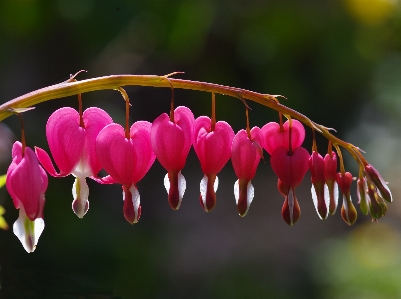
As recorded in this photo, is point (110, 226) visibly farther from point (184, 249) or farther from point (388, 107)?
point (388, 107)

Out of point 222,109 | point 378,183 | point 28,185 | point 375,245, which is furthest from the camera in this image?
point 222,109

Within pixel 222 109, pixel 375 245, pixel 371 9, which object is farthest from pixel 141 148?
pixel 371 9

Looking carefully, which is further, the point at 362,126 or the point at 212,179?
the point at 362,126

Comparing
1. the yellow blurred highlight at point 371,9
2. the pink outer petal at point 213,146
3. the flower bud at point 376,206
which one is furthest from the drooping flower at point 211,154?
the yellow blurred highlight at point 371,9

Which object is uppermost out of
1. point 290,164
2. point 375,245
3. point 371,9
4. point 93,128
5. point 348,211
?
point 371,9

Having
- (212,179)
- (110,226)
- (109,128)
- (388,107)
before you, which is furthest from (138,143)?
(388,107)

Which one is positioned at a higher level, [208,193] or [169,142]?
[169,142]

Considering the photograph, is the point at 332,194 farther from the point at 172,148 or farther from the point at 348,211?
the point at 172,148

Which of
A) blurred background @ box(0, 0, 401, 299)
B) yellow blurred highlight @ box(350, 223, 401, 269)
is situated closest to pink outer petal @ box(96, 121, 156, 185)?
blurred background @ box(0, 0, 401, 299)
